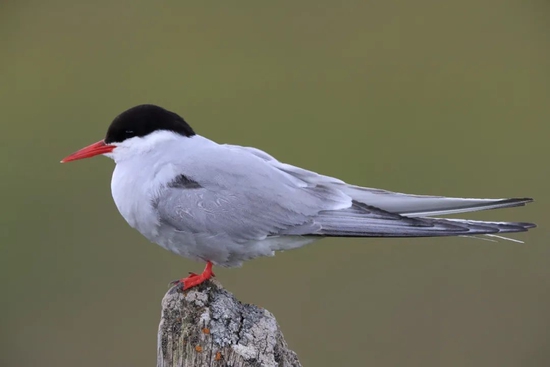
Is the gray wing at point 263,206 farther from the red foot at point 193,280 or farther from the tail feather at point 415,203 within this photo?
the red foot at point 193,280

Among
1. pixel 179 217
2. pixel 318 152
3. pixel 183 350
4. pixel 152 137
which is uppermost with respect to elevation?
pixel 318 152

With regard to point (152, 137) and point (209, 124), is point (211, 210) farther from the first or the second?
point (209, 124)

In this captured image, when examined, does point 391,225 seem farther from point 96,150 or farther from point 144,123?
point 96,150

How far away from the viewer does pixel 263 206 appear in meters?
3.75

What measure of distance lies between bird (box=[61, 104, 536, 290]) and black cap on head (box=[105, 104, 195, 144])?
0.01m

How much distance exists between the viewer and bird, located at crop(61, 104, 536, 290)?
12.1ft

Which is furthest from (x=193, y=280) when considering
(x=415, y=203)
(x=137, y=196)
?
(x=415, y=203)

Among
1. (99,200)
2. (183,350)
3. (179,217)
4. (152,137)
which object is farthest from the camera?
(99,200)

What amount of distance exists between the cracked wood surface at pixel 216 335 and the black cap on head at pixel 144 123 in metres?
0.95

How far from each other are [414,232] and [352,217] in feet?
0.98

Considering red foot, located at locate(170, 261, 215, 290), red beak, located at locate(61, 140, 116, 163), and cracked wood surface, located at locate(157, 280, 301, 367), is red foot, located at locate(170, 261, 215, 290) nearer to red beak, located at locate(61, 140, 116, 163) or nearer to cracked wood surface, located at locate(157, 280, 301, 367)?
cracked wood surface, located at locate(157, 280, 301, 367)

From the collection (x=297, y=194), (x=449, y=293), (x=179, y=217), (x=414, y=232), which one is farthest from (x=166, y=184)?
(x=449, y=293)

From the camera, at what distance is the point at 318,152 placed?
861 cm

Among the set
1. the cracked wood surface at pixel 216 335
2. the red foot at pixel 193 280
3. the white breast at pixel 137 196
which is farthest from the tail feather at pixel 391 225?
the white breast at pixel 137 196
